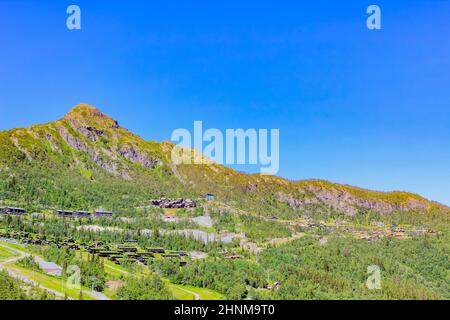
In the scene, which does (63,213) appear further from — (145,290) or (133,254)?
(145,290)

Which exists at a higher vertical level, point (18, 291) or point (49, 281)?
point (18, 291)

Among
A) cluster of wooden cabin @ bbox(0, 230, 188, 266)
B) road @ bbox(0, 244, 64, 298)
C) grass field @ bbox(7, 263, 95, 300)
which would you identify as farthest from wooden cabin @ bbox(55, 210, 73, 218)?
grass field @ bbox(7, 263, 95, 300)

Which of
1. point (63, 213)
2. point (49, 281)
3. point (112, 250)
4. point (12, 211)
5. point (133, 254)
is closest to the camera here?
point (49, 281)

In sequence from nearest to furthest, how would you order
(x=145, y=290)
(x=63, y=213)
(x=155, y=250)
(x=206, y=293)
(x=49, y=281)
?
(x=49, y=281) < (x=145, y=290) < (x=206, y=293) < (x=155, y=250) < (x=63, y=213)

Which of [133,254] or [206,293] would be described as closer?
[206,293]

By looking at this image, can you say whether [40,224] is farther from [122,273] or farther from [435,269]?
[435,269]

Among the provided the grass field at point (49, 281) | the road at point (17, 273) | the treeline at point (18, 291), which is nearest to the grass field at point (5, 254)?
the road at point (17, 273)

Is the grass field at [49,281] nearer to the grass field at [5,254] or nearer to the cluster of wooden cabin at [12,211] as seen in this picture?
the grass field at [5,254]

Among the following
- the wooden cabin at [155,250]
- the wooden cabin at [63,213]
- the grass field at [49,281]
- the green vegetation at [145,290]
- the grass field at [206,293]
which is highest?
the wooden cabin at [63,213]

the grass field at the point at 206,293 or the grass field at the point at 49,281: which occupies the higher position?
the grass field at the point at 49,281

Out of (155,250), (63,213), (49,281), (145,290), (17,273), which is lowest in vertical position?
(145,290)

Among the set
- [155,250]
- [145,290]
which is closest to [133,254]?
[155,250]
